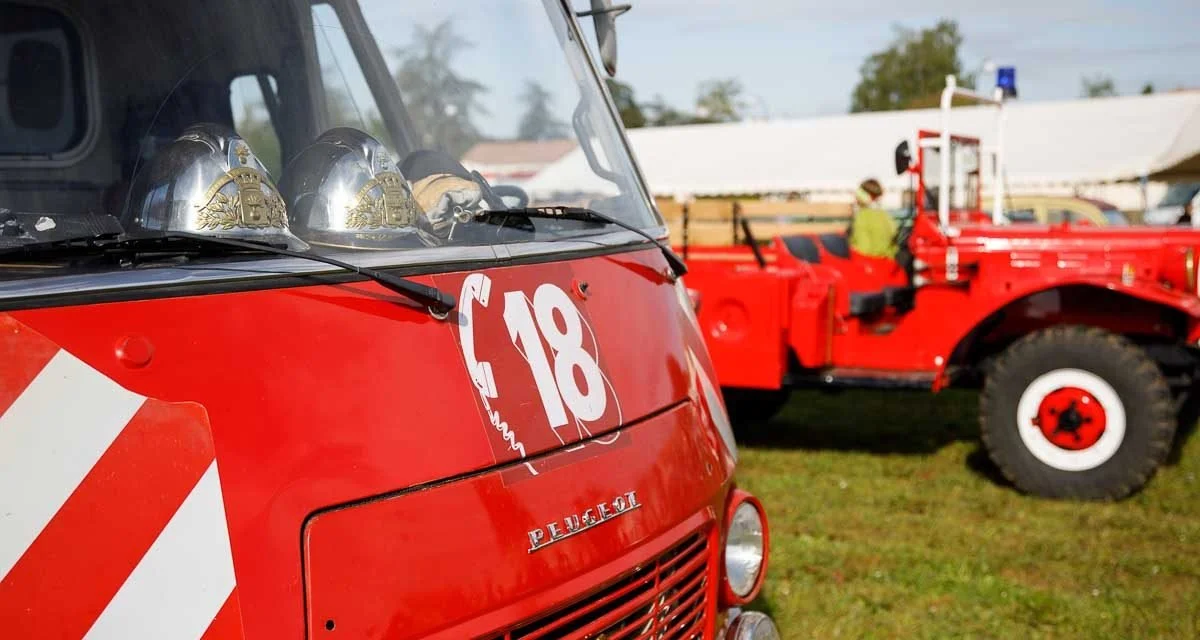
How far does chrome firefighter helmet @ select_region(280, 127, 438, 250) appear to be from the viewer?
2.25m

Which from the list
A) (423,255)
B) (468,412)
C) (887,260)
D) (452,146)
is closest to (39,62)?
(452,146)

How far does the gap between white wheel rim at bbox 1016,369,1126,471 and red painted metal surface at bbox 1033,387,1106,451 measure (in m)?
Answer: 0.02

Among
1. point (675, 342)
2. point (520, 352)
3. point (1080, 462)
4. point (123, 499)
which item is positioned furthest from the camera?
point (1080, 462)

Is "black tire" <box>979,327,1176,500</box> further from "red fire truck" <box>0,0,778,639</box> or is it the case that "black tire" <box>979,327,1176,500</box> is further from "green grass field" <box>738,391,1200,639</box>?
"red fire truck" <box>0,0,778,639</box>

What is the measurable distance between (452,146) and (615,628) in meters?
1.57

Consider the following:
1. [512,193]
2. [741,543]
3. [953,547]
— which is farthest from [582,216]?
[953,547]

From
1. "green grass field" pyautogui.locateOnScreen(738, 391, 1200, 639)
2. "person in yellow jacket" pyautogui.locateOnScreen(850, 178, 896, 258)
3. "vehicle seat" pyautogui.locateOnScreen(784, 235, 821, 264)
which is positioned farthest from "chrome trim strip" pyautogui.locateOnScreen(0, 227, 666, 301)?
"person in yellow jacket" pyautogui.locateOnScreen(850, 178, 896, 258)

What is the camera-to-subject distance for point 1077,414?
6.62m

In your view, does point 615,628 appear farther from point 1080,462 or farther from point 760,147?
point 760,147

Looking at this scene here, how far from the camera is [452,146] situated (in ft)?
10.7

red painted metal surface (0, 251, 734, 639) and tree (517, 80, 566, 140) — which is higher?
tree (517, 80, 566, 140)

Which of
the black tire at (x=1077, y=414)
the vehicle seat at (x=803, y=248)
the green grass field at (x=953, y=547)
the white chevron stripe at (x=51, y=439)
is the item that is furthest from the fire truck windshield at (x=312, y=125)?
the vehicle seat at (x=803, y=248)

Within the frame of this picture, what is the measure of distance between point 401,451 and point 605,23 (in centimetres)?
177

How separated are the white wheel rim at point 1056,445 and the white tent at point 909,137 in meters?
12.3
